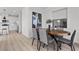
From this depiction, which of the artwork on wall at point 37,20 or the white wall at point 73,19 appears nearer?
the white wall at point 73,19

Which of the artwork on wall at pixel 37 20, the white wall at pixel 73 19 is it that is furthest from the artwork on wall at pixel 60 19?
the artwork on wall at pixel 37 20

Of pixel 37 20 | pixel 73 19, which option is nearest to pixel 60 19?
pixel 73 19

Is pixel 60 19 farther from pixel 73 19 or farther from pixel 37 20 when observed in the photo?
pixel 37 20

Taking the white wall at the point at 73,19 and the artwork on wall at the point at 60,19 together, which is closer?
the white wall at the point at 73,19

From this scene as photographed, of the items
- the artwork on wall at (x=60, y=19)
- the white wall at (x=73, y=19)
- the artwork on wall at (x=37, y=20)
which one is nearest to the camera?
the white wall at (x=73, y=19)

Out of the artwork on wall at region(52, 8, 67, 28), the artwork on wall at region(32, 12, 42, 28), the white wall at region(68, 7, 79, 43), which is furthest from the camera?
the artwork on wall at region(52, 8, 67, 28)

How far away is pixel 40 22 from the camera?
4.54 metres

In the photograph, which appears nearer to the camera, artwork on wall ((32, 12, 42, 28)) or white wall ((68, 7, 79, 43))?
white wall ((68, 7, 79, 43))

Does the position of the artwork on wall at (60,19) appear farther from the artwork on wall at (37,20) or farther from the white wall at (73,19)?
the artwork on wall at (37,20)

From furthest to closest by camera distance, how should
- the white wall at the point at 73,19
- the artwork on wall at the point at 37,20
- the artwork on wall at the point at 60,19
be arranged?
1. the artwork on wall at the point at 60,19
2. the artwork on wall at the point at 37,20
3. the white wall at the point at 73,19

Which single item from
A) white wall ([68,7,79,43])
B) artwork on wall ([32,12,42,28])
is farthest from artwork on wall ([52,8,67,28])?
artwork on wall ([32,12,42,28])

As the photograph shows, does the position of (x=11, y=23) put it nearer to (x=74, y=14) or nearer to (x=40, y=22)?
(x=40, y=22)

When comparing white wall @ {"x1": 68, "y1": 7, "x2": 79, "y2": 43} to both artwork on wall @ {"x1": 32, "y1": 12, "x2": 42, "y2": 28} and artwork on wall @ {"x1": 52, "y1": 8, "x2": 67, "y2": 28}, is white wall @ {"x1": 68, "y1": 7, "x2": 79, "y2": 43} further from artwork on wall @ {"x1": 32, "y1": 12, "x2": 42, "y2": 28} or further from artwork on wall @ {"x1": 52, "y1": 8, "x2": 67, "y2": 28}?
artwork on wall @ {"x1": 32, "y1": 12, "x2": 42, "y2": 28}

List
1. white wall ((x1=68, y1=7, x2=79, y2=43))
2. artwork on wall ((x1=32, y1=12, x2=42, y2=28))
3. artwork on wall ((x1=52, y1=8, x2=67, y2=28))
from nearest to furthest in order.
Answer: white wall ((x1=68, y1=7, x2=79, y2=43)) < artwork on wall ((x1=32, y1=12, x2=42, y2=28)) < artwork on wall ((x1=52, y1=8, x2=67, y2=28))
